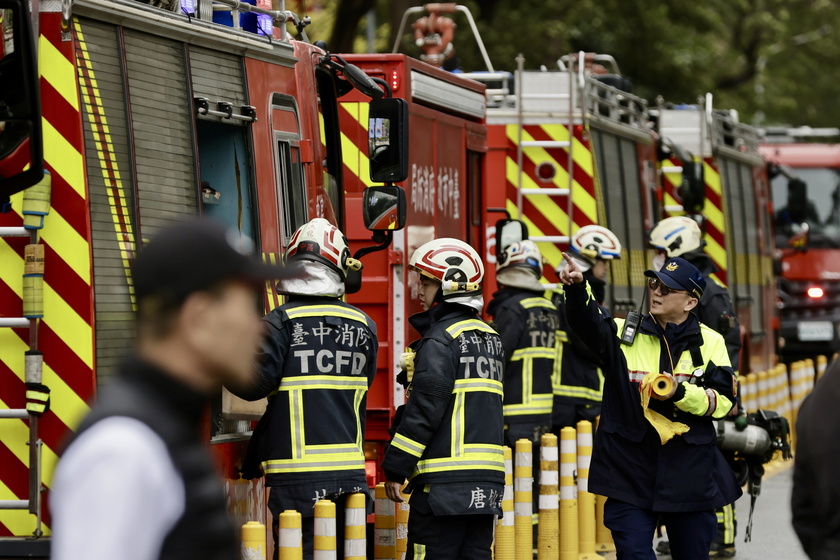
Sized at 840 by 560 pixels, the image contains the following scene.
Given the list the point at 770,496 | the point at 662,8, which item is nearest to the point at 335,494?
the point at 770,496

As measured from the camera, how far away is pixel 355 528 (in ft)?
21.6

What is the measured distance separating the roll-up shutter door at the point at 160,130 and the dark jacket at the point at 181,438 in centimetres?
301

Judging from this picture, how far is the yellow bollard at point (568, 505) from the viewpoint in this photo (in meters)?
9.20

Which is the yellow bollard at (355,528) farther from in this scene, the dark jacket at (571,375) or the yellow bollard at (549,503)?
the dark jacket at (571,375)

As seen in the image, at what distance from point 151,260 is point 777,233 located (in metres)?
23.1

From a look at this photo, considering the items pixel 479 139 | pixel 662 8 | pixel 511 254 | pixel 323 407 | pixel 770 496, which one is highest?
pixel 662 8

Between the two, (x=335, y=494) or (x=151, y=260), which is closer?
(x=151, y=260)

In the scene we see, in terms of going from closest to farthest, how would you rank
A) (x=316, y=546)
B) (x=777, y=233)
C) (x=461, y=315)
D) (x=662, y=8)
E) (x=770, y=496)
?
(x=316, y=546)
(x=461, y=315)
(x=770, y=496)
(x=777, y=233)
(x=662, y=8)

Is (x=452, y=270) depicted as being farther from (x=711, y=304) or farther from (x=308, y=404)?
(x=711, y=304)

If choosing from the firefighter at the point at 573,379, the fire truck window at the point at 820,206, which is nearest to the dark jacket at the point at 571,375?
the firefighter at the point at 573,379

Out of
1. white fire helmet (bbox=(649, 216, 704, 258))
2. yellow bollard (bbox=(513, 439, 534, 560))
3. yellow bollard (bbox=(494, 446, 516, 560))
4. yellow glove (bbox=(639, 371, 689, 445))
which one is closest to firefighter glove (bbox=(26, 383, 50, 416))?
yellow glove (bbox=(639, 371, 689, 445))

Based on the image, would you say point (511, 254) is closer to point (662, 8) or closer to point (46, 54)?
point (46, 54)

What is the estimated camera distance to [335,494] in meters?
6.44

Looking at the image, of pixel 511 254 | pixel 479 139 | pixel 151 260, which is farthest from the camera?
pixel 479 139
